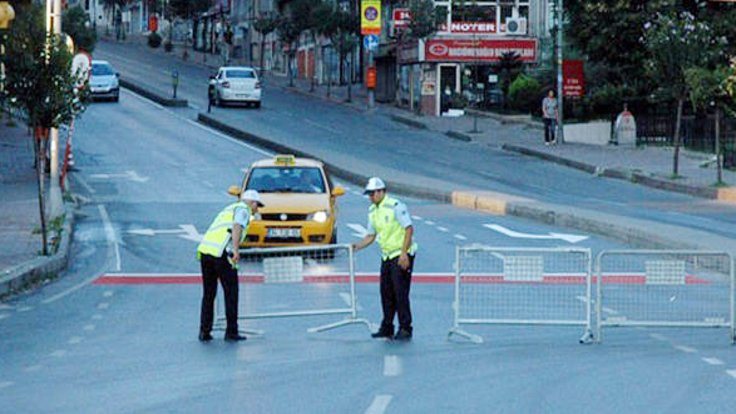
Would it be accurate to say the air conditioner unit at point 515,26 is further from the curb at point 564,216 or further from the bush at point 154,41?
the bush at point 154,41

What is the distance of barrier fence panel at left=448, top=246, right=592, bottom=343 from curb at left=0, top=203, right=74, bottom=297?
7291 millimetres

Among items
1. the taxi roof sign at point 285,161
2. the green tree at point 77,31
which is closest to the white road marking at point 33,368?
the taxi roof sign at point 285,161

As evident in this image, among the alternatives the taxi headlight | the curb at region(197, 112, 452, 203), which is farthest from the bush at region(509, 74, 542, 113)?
the taxi headlight

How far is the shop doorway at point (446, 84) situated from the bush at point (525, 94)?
4097mm

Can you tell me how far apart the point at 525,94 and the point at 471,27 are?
6736 mm

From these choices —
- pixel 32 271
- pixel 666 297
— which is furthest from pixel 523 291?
pixel 32 271

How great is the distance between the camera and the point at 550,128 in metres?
59.5

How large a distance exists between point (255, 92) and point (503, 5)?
42.7 ft

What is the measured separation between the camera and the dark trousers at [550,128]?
194 feet

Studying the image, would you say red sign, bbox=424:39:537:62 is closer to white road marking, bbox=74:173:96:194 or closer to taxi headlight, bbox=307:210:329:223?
white road marking, bbox=74:173:96:194

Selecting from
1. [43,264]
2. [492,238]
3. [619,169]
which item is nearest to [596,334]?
[43,264]

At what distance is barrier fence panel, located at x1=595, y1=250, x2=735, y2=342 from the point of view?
18078 millimetres

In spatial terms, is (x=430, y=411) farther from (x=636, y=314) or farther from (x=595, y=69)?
(x=595, y=69)

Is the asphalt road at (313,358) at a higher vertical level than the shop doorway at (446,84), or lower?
lower
